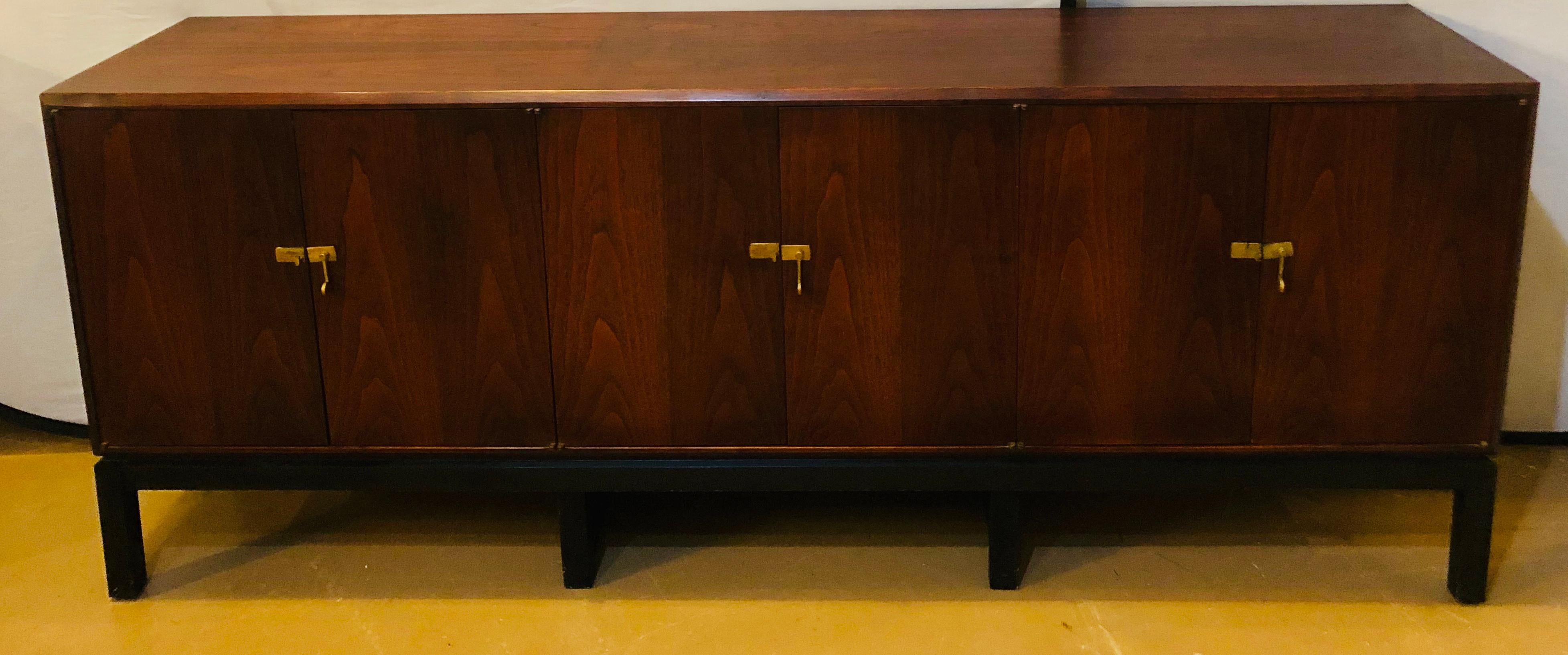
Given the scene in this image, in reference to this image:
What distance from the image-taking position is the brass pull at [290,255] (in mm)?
1862

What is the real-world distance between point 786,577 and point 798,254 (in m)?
0.49

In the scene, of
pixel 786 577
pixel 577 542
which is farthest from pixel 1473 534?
pixel 577 542

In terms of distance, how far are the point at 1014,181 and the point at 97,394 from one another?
119 centimetres

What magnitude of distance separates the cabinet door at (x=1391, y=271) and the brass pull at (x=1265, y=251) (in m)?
0.01

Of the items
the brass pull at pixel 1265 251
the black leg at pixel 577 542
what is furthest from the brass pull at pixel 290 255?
the brass pull at pixel 1265 251

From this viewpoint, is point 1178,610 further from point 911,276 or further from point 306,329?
point 306,329

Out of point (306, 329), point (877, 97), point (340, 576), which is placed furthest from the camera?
point (340, 576)

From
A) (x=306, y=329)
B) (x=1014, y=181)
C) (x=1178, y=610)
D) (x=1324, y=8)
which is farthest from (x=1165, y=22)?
(x=306, y=329)

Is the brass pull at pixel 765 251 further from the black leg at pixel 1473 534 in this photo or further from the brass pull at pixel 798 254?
the black leg at pixel 1473 534

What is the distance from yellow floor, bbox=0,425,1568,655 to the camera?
1938 mm

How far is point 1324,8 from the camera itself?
220cm

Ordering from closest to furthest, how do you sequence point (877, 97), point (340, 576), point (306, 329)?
point (877, 97)
point (306, 329)
point (340, 576)

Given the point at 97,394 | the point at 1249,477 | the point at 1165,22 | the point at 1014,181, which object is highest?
the point at 1165,22

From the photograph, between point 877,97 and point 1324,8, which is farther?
point 1324,8
